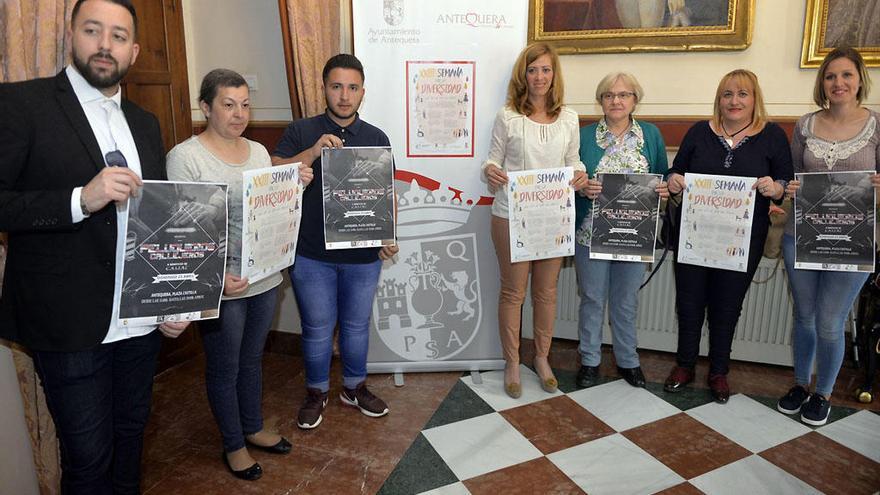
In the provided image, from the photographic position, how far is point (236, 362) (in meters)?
2.15

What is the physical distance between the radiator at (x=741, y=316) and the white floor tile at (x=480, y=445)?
1.08 meters

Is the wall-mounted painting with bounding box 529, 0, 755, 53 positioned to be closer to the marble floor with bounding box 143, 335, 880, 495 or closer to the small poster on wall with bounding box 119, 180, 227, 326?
the marble floor with bounding box 143, 335, 880, 495

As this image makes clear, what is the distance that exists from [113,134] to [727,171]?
245 cm

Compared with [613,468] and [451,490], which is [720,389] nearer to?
[613,468]

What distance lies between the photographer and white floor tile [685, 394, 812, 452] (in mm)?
2535

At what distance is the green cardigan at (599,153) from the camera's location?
8.93 feet

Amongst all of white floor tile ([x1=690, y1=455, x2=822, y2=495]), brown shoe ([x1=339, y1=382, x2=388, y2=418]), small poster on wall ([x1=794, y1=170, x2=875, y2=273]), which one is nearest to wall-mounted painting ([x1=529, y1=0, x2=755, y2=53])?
small poster on wall ([x1=794, y1=170, x2=875, y2=273])

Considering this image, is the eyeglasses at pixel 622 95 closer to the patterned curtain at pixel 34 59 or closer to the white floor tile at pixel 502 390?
the white floor tile at pixel 502 390

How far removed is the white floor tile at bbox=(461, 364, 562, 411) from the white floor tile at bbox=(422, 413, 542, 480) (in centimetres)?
14

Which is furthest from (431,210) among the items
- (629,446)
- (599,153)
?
(629,446)

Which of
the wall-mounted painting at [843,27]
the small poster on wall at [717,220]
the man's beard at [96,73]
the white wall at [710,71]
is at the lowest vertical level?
the small poster on wall at [717,220]

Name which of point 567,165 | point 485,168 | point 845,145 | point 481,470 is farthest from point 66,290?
point 845,145

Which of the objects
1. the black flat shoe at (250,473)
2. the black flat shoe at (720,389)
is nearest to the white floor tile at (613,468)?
the black flat shoe at (720,389)

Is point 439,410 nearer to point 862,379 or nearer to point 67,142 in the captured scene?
point 67,142
